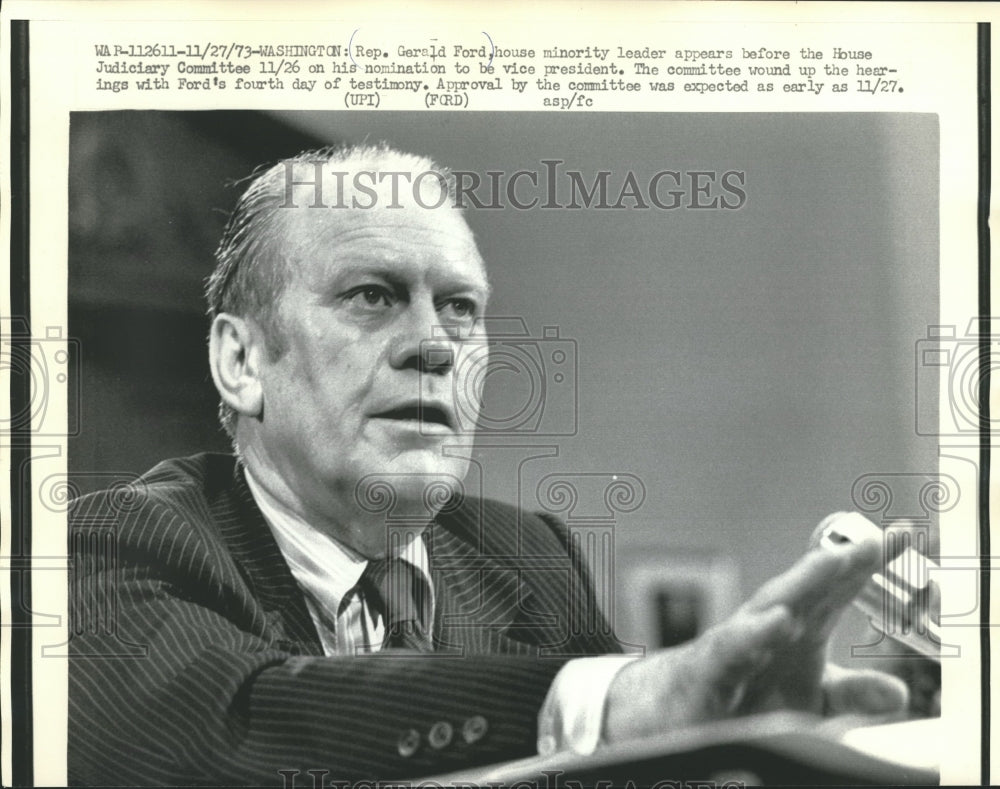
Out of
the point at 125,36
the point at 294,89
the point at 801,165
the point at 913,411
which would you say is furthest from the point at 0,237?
the point at 913,411

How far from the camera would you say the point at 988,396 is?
4.74ft

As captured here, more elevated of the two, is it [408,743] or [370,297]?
[370,297]

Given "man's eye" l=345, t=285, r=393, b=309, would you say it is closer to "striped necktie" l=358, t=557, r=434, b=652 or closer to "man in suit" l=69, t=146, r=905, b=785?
"man in suit" l=69, t=146, r=905, b=785

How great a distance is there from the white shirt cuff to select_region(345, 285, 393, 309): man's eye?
58cm

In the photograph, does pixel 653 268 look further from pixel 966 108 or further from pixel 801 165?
pixel 966 108

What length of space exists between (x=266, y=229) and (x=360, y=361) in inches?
9.2

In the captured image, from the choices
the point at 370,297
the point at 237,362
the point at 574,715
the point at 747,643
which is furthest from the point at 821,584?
the point at 237,362

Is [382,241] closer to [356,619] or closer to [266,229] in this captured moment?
[266,229]

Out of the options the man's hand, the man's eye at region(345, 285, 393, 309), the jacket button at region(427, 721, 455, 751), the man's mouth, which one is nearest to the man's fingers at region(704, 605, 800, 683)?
the man's hand

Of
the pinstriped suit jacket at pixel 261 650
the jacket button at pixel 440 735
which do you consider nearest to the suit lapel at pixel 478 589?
the pinstriped suit jacket at pixel 261 650

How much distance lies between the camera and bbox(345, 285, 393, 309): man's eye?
54.3 inches

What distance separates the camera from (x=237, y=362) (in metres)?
1.40

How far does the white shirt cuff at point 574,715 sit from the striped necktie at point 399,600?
19cm

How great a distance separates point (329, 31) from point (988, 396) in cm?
108
